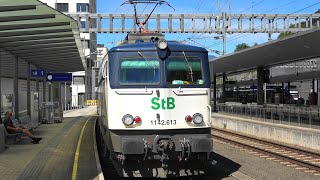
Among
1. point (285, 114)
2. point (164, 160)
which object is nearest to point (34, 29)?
point (164, 160)

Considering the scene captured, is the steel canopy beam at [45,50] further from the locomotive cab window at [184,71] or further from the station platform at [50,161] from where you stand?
the locomotive cab window at [184,71]

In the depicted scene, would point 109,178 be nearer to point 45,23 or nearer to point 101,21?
point 45,23

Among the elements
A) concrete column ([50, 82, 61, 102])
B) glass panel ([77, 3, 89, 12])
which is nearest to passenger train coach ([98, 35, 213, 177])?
concrete column ([50, 82, 61, 102])

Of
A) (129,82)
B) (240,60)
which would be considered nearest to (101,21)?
(240,60)

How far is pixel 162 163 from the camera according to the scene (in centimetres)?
861

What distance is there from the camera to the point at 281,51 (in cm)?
2117

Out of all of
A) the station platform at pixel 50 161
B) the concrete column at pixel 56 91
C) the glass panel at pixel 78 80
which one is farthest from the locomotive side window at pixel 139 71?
the glass panel at pixel 78 80

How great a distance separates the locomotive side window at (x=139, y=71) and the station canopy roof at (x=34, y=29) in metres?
2.90

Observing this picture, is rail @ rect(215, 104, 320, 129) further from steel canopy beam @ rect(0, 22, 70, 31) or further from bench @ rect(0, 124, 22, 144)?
bench @ rect(0, 124, 22, 144)

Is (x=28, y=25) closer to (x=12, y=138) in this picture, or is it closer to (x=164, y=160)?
(x=12, y=138)

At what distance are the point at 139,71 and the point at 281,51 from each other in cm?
1370

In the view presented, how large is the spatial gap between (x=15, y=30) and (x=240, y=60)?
55.5 feet

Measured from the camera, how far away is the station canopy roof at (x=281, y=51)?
16884 mm

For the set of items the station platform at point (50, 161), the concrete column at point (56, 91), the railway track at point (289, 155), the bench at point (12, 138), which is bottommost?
the railway track at point (289, 155)
